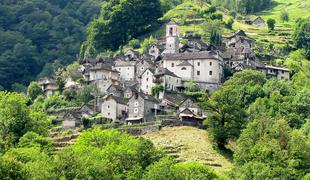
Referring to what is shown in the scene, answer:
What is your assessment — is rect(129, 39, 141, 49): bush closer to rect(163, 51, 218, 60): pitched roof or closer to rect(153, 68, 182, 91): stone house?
rect(163, 51, 218, 60): pitched roof

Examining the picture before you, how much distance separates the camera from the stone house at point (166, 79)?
112375 millimetres

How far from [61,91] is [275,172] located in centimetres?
5677

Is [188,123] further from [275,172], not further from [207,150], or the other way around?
[275,172]

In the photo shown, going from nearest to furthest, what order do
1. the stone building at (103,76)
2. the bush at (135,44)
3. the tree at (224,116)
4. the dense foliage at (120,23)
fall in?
the tree at (224,116) < the stone building at (103,76) < the bush at (135,44) < the dense foliage at (120,23)

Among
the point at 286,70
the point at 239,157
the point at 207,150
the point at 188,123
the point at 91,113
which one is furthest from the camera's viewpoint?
the point at 286,70

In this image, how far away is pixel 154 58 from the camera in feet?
415

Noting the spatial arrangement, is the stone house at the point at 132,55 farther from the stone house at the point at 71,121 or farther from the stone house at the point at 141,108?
the stone house at the point at 71,121

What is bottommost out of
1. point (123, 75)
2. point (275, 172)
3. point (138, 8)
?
point (275, 172)

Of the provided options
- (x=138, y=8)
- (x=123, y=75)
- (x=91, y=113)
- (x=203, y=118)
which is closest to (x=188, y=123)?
(x=203, y=118)

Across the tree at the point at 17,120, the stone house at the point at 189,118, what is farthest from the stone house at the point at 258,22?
the tree at the point at 17,120

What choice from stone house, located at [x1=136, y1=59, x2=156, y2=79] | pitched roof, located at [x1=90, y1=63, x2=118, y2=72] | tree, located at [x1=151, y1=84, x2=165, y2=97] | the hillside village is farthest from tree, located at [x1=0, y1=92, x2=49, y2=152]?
stone house, located at [x1=136, y1=59, x2=156, y2=79]

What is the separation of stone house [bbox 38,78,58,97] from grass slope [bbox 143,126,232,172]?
3432cm

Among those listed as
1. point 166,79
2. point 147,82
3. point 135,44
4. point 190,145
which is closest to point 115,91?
point 147,82

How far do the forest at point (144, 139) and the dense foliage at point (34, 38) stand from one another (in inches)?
79.3
